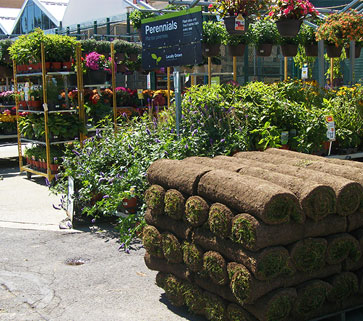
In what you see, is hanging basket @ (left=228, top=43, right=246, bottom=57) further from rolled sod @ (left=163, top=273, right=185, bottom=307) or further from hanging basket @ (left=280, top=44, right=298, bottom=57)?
rolled sod @ (left=163, top=273, right=185, bottom=307)

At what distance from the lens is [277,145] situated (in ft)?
19.7

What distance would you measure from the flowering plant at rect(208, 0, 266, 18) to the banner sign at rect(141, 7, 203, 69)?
1.34m

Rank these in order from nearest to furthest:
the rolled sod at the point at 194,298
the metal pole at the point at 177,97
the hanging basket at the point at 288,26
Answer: the rolled sod at the point at 194,298
the metal pole at the point at 177,97
the hanging basket at the point at 288,26

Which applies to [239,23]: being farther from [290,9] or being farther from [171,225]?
[171,225]

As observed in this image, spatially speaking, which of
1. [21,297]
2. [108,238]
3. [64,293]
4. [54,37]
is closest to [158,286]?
[64,293]

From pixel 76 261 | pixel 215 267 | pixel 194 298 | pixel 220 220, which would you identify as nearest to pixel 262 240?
pixel 220 220

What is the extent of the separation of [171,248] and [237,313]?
0.82 meters

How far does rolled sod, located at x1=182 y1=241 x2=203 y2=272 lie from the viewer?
3.95 metres

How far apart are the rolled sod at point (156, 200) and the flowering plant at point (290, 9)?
14.3 ft

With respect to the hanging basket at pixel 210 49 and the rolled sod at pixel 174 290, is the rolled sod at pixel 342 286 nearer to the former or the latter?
the rolled sod at pixel 174 290

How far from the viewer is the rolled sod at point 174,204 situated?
415 centimetres

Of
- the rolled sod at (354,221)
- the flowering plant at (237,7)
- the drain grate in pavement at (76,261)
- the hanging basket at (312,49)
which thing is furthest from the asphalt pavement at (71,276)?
the hanging basket at (312,49)

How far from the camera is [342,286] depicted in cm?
379

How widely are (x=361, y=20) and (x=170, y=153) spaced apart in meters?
4.00
